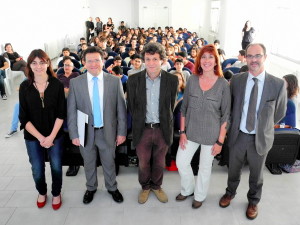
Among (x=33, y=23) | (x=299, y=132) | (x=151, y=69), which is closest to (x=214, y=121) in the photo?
(x=151, y=69)

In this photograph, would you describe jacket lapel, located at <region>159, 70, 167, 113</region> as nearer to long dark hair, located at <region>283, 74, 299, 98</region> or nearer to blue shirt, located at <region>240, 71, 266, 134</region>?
blue shirt, located at <region>240, 71, 266, 134</region>

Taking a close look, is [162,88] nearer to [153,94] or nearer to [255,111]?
[153,94]

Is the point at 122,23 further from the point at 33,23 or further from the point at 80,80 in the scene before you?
the point at 80,80

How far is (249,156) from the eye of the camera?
8.10 ft

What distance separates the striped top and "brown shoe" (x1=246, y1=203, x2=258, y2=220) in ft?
2.76

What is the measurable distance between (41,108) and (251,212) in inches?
88.6

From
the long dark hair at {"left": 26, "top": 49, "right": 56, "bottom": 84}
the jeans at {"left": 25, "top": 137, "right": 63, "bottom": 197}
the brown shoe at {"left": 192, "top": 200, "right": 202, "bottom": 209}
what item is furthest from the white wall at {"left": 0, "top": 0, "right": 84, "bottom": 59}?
the brown shoe at {"left": 192, "top": 200, "right": 202, "bottom": 209}

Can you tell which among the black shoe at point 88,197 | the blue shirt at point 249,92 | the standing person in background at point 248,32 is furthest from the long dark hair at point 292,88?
the standing person in background at point 248,32

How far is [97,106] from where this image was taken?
249 cm

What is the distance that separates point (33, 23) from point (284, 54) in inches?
342

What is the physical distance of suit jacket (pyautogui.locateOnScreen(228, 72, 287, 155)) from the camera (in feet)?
7.38

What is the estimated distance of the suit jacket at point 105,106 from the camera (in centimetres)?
244

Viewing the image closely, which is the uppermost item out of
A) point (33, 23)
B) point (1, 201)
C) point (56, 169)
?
point (33, 23)

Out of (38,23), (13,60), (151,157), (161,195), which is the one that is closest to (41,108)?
(151,157)
